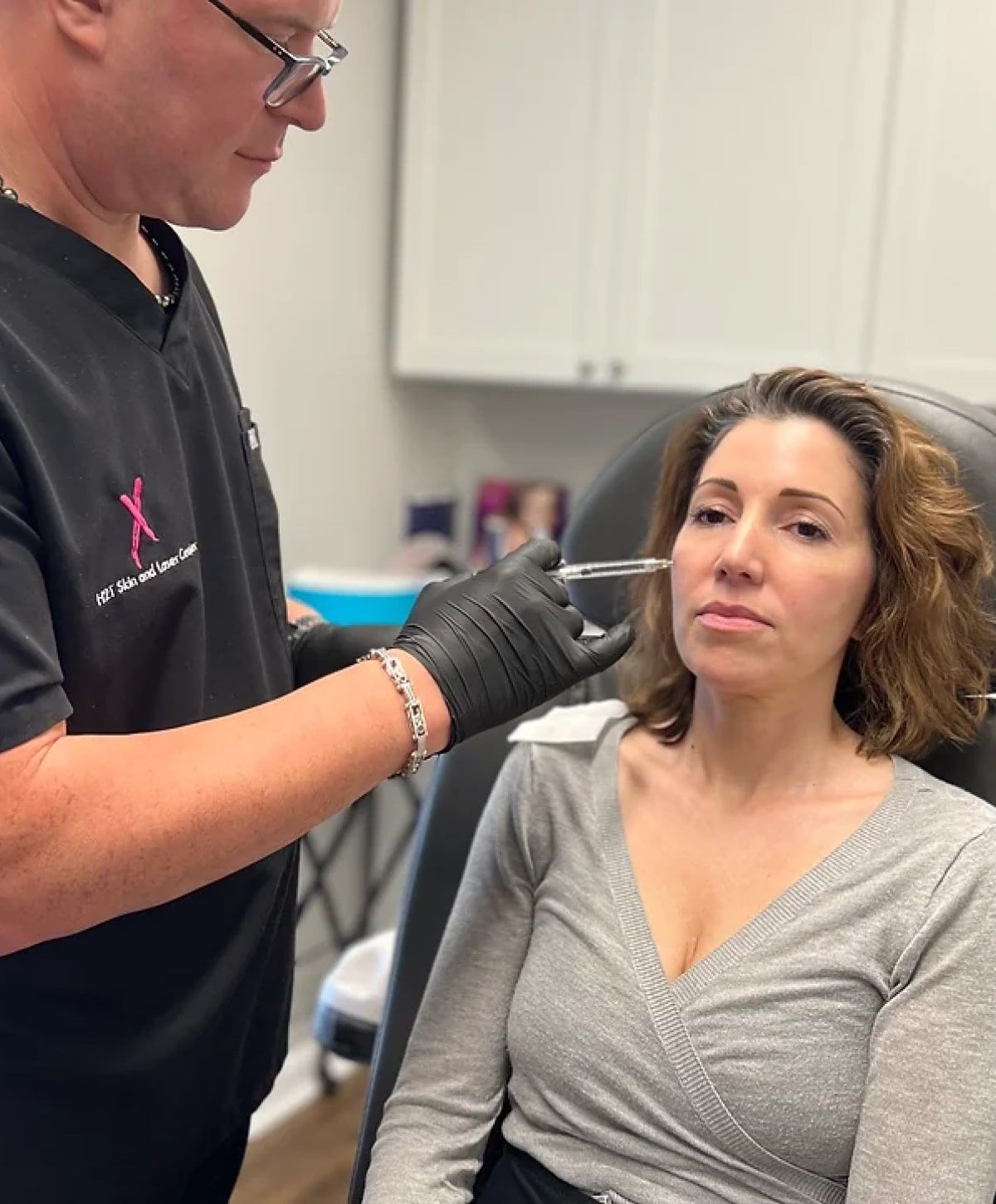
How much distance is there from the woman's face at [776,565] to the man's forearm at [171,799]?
0.36 metres

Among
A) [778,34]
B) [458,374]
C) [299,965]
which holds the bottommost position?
[299,965]

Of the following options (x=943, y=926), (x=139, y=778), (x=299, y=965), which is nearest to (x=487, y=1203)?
(x=943, y=926)

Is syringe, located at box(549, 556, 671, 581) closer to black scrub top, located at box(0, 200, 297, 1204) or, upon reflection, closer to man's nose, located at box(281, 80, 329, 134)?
black scrub top, located at box(0, 200, 297, 1204)

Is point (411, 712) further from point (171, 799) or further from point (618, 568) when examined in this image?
point (618, 568)

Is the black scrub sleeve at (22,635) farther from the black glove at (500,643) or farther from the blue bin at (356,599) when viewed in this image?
the blue bin at (356,599)

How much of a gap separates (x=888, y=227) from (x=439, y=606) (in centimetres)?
162

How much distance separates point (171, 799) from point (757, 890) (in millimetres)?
570

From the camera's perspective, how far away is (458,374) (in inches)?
108

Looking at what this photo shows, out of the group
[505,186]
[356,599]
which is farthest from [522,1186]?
[505,186]

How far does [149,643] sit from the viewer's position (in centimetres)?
103

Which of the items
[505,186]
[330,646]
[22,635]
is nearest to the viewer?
[22,635]

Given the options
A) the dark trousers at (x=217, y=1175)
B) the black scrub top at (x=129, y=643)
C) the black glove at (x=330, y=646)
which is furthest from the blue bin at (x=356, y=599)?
the dark trousers at (x=217, y=1175)

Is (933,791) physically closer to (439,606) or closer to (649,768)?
(649,768)

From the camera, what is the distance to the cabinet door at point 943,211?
88.5 inches
